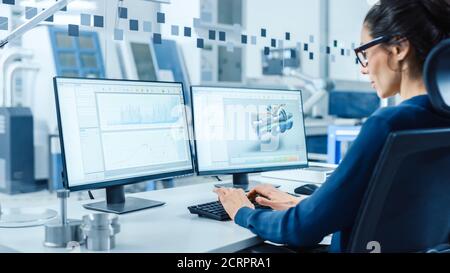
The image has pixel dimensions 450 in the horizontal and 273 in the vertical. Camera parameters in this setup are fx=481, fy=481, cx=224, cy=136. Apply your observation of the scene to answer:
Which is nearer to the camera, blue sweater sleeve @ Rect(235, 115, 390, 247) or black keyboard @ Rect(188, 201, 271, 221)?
blue sweater sleeve @ Rect(235, 115, 390, 247)

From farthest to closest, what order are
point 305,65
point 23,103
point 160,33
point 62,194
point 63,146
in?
point 305,65, point 23,103, point 160,33, point 63,146, point 62,194

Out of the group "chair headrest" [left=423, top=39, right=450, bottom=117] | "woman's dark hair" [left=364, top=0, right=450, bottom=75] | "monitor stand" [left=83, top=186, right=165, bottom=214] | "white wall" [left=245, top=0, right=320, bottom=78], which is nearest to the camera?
"chair headrest" [left=423, top=39, right=450, bottom=117]

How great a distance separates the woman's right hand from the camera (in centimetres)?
129

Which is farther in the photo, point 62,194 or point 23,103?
point 23,103

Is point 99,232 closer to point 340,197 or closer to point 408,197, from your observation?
point 340,197

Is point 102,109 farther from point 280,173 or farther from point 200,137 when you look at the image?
point 280,173

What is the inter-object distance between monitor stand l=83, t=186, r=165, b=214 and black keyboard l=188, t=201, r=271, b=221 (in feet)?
0.53

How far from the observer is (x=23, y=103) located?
155 inches

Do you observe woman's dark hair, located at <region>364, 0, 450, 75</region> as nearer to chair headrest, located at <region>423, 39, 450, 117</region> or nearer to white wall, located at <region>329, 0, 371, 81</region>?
chair headrest, located at <region>423, 39, 450, 117</region>

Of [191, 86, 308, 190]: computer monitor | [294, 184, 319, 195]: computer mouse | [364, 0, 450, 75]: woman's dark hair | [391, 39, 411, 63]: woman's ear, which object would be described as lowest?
[294, 184, 319, 195]: computer mouse

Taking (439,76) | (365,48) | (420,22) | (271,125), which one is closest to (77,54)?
(271,125)

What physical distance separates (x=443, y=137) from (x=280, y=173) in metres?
1.16

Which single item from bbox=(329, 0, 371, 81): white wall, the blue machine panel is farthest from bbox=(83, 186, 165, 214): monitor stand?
the blue machine panel
